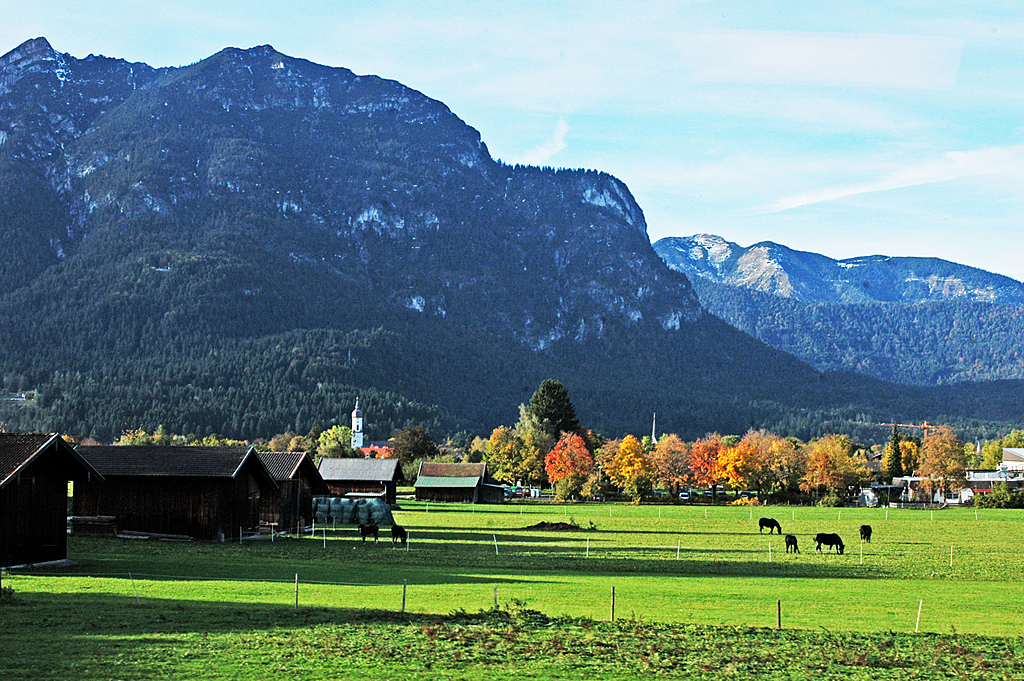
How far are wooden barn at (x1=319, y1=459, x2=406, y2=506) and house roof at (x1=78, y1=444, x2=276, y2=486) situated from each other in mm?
39244

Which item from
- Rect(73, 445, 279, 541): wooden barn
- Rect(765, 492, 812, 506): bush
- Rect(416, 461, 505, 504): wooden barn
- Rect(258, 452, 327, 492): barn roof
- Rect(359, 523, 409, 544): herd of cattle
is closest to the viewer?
Rect(359, 523, 409, 544): herd of cattle

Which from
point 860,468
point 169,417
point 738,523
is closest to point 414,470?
point 860,468

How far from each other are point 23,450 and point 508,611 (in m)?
18.2

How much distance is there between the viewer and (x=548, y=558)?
38.3 metres

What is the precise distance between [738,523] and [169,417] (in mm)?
136312

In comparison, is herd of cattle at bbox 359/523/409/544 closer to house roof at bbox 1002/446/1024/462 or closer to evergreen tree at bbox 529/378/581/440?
evergreen tree at bbox 529/378/581/440

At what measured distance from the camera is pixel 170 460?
156 ft

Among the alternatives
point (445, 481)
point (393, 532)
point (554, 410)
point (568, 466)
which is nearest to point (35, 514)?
point (393, 532)

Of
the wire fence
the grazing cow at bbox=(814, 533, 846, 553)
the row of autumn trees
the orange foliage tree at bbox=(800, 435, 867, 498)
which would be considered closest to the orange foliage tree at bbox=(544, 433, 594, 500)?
the row of autumn trees

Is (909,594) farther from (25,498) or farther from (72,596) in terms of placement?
(25,498)

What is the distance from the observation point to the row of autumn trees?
106 m

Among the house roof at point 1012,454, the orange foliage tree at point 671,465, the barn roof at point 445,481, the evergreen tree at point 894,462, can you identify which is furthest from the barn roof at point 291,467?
the house roof at point 1012,454

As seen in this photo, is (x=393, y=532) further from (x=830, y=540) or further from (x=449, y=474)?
(x=449, y=474)

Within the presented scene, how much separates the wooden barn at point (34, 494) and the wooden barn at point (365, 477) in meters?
54.3
